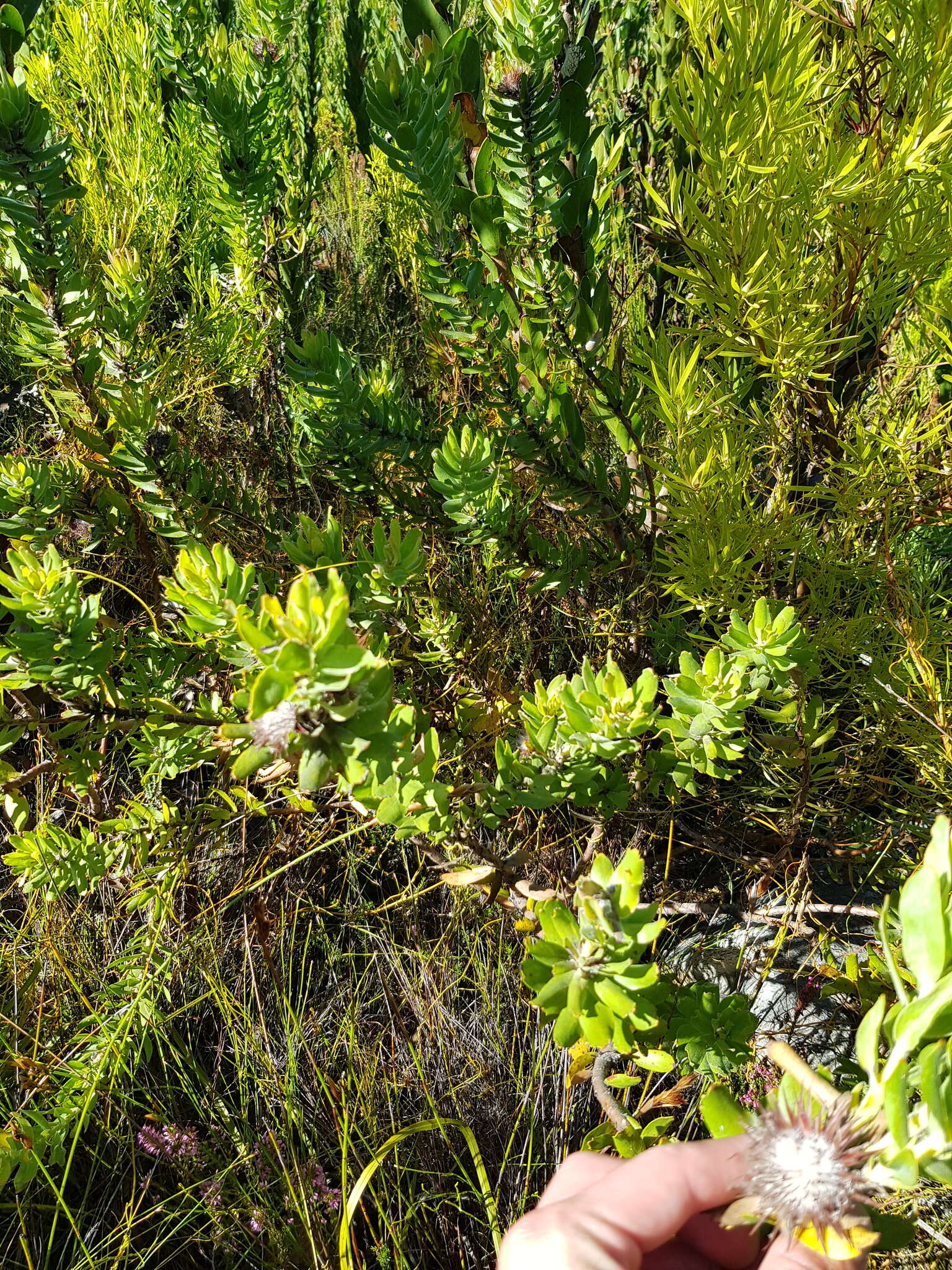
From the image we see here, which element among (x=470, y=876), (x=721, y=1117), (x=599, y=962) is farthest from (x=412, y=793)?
(x=721, y=1117)

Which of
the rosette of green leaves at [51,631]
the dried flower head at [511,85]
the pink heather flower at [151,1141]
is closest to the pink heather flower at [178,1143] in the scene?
the pink heather flower at [151,1141]

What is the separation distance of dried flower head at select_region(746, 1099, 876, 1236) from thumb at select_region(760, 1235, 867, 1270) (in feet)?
0.09

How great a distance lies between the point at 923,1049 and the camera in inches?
20.5

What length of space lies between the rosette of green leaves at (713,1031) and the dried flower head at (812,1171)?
389 mm

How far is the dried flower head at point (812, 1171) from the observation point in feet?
1.77

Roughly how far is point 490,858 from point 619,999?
38 centimetres

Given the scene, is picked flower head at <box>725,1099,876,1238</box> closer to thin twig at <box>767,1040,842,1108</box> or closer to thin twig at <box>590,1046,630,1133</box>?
thin twig at <box>767,1040,842,1108</box>

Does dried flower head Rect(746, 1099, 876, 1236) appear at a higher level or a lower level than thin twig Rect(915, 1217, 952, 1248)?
higher

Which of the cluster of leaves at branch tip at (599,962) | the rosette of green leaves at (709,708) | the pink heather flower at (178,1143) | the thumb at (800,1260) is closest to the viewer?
the thumb at (800,1260)

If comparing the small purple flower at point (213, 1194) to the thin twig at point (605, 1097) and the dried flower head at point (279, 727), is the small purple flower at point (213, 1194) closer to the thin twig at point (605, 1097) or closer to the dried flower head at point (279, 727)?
the thin twig at point (605, 1097)

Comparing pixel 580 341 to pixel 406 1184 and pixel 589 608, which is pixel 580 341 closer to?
pixel 589 608

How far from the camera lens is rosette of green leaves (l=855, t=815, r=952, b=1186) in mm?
488

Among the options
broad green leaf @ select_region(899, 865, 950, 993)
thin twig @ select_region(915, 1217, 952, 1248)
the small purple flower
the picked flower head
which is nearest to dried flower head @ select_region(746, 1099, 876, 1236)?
the picked flower head

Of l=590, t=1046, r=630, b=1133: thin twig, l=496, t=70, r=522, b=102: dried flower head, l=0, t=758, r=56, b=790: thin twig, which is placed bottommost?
l=590, t=1046, r=630, b=1133: thin twig
